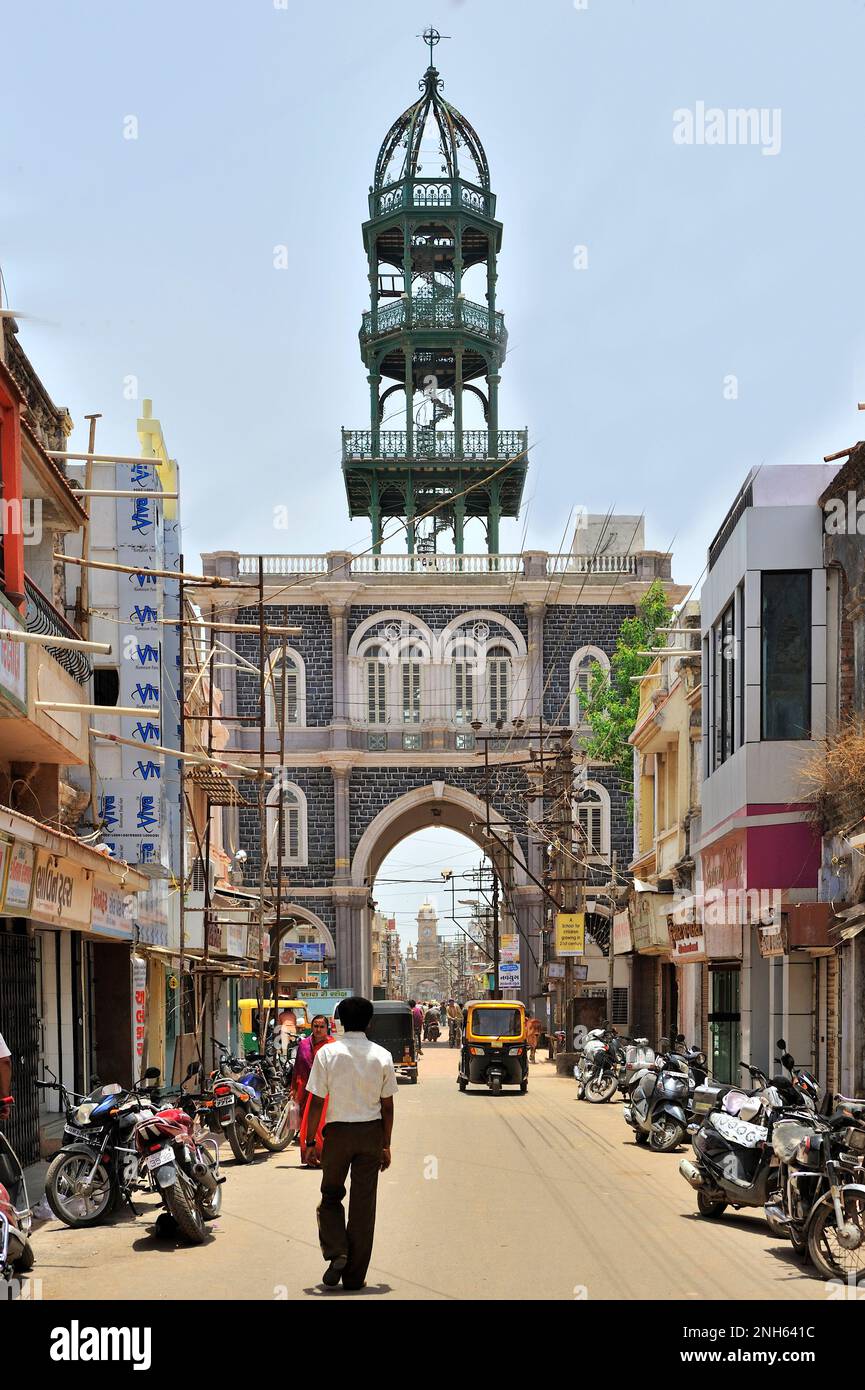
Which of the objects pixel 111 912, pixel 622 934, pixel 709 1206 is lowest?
pixel 622 934

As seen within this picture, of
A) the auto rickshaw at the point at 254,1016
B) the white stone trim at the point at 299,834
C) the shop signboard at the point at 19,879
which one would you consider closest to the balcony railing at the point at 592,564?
the white stone trim at the point at 299,834

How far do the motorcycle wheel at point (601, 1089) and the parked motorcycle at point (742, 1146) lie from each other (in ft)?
49.4

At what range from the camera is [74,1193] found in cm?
1138

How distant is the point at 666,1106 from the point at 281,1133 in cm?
396

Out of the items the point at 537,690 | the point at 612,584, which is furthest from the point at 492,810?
the point at 612,584

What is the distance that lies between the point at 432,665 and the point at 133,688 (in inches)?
1211

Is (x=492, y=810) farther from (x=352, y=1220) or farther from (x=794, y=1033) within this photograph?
(x=352, y=1220)

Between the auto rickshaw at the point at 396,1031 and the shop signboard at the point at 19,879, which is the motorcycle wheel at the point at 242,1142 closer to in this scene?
the shop signboard at the point at 19,879

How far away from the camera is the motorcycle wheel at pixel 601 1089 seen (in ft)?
89.8

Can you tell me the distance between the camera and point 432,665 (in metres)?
53.0

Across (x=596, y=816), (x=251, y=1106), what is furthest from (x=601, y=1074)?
(x=596, y=816)

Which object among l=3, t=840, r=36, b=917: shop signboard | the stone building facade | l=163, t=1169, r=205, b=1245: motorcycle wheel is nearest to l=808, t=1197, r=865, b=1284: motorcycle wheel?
l=163, t=1169, r=205, b=1245: motorcycle wheel

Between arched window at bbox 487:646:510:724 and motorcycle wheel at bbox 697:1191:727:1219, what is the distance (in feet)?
134

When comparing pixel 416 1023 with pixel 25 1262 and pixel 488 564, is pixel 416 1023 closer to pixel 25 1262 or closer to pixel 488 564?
pixel 488 564
